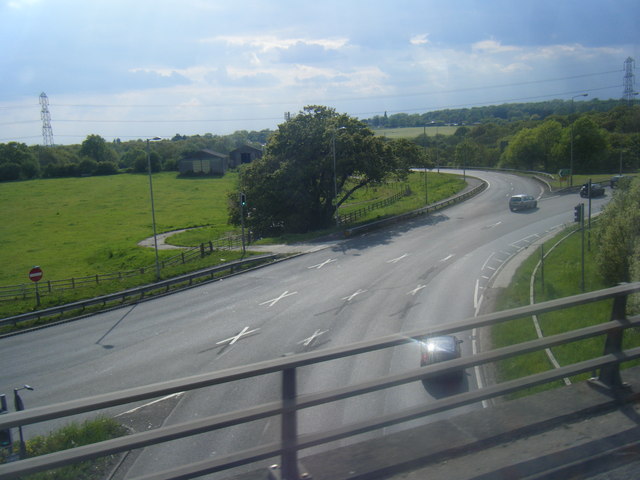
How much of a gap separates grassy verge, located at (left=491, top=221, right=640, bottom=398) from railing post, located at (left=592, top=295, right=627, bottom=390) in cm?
612

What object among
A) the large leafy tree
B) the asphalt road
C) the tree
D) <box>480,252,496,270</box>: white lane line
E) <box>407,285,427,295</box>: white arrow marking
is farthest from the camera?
the tree

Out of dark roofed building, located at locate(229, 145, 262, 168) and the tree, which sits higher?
the tree

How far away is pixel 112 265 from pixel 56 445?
39.8m

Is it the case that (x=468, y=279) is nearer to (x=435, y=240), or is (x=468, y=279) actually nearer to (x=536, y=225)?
(x=435, y=240)

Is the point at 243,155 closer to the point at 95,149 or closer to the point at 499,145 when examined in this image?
the point at 95,149

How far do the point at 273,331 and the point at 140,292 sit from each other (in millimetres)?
10543

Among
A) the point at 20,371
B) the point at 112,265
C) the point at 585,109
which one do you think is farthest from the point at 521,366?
the point at 585,109

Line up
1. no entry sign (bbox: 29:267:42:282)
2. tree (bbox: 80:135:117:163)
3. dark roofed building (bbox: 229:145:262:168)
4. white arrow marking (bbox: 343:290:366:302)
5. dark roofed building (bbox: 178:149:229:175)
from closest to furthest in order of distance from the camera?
white arrow marking (bbox: 343:290:366:302) → no entry sign (bbox: 29:267:42:282) → dark roofed building (bbox: 178:149:229:175) → dark roofed building (bbox: 229:145:262:168) → tree (bbox: 80:135:117:163)

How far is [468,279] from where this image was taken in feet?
88.5

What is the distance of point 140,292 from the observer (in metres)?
27.8

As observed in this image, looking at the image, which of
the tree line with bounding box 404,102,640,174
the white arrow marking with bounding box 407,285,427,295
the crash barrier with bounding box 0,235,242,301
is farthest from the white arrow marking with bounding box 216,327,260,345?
the tree line with bounding box 404,102,640,174

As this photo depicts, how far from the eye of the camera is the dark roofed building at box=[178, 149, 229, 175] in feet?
390

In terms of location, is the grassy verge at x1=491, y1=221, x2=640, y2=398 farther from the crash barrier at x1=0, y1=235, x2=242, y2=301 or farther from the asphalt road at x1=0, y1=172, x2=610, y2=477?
the crash barrier at x1=0, y1=235, x2=242, y2=301

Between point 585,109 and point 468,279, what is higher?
point 585,109
